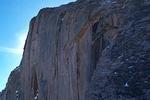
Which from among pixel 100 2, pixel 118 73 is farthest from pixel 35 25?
pixel 118 73

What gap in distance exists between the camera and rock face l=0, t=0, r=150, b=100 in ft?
41.9

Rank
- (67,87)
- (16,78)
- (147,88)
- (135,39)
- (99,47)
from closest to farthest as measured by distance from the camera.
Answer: (147,88) → (135,39) → (99,47) → (67,87) → (16,78)

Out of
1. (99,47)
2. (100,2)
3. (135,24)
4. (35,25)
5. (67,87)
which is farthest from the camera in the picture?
(35,25)

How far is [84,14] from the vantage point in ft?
88.6

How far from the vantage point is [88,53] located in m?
25.7

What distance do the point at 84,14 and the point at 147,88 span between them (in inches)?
620

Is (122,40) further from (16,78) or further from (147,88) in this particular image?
(16,78)

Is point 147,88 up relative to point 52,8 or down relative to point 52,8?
down

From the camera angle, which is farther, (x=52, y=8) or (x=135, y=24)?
(x=52, y=8)

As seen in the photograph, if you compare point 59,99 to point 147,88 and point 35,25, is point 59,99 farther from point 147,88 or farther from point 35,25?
point 147,88

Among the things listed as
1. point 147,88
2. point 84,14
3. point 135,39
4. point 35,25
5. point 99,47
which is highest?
point 35,25

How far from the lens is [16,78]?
48812 mm

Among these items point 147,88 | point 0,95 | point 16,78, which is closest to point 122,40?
point 147,88

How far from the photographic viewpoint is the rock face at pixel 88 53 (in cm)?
1277
